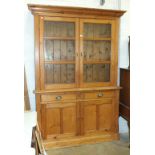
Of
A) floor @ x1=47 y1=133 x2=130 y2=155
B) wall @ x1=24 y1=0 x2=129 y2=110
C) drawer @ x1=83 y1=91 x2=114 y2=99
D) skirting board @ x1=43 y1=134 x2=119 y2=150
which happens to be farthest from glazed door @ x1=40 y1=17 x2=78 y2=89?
floor @ x1=47 y1=133 x2=130 y2=155

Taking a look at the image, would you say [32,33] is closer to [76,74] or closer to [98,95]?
[76,74]

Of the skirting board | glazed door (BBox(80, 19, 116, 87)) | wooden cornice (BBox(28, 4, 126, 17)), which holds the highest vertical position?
wooden cornice (BBox(28, 4, 126, 17))

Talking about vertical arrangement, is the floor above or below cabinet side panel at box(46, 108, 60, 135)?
below

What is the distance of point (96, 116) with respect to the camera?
3.19m

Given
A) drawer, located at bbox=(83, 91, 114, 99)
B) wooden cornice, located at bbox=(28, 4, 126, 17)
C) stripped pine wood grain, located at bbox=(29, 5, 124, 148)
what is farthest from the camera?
drawer, located at bbox=(83, 91, 114, 99)

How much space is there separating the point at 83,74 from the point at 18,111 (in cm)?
253

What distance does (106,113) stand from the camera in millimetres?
3242

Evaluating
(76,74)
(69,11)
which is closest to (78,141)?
(76,74)

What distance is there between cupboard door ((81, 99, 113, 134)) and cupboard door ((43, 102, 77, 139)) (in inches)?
6.4

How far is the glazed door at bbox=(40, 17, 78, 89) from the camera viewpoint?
9.69ft

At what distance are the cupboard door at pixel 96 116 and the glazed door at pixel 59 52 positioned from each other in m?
0.44

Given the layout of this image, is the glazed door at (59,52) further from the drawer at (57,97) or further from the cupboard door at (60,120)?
the cupboard door at (60,120)

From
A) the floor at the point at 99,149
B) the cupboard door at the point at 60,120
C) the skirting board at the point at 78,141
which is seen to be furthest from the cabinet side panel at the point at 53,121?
the floor at the point at 99,149

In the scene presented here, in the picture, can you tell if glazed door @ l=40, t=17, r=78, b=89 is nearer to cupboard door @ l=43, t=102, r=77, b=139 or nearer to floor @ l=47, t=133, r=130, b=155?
cupboard door @ l=43, t=102, r=77, b=139
